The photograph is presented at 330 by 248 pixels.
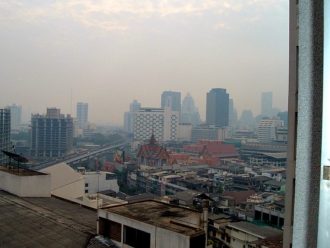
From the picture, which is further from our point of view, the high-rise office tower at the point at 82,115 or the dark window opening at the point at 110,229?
the high-rise office tower at the point at 82,115

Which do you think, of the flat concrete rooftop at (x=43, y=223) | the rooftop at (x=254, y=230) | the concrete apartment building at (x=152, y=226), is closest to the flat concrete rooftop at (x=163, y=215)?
the concrete apartment building at (x=152, y=226)

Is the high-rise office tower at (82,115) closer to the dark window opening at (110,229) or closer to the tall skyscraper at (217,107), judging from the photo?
the tall skyscraper at (217,107)

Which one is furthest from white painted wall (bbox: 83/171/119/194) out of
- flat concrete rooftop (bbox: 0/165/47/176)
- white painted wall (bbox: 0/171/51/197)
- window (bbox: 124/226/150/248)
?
window (bbox: 124/226/150/248)

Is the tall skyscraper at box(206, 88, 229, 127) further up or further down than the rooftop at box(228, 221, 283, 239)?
further up

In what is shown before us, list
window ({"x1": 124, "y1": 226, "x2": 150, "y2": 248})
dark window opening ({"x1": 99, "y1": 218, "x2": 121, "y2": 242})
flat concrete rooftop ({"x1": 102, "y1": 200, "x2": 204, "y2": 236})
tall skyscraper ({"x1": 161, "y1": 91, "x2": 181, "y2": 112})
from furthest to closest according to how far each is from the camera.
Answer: tall skyscraper ({"x1": 161, "y1": 91, "x2": 181, "y2": 112}) → dark window opening ({"x1": 99, "y1": 218, "x2": 121, "y2": 242}) → window ({"x1": 124, "y1": 226, "x2": 150, "y2": 248}) → flat concrete rooftop ({"x1": 102, "y1": 200, "x2": 204, "y2": 236})

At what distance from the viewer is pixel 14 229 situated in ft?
16.6

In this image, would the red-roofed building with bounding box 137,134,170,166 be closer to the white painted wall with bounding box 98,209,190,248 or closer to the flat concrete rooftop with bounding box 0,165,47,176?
the flat concrete rooftop with bounding box 0,165,47,176

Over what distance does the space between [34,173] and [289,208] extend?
7.76m

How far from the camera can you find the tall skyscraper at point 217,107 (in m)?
31.7

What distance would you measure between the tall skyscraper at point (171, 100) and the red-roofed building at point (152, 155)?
7.40 metres

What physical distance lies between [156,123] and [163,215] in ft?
106

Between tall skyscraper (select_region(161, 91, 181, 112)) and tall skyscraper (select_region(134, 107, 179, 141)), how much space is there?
0.71 meters

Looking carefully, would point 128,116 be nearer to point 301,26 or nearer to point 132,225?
point 132,225

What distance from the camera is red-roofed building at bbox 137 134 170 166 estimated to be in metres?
30.7
